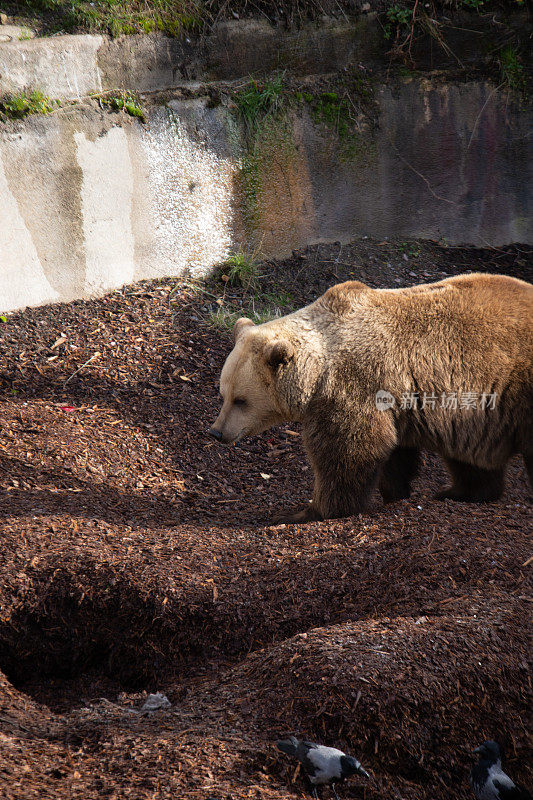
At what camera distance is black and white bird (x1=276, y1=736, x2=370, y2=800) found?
83.8 inches

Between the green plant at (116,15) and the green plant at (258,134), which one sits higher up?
the green plant at (116,15)

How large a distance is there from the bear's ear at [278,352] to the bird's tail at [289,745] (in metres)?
2.23

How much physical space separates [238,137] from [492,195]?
3.15 m

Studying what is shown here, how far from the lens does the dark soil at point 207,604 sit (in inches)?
91.5

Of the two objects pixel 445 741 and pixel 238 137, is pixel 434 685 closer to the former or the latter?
pixel 445 741

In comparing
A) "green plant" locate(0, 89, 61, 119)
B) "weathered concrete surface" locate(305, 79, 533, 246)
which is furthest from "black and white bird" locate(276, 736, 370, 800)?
"weathered concrete surface" locate(305, 79, 533, 246)

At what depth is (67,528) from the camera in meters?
3.91

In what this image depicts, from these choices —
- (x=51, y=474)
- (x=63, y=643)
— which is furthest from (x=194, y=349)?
Result: (x=63, y=643)

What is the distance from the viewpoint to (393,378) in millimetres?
3996

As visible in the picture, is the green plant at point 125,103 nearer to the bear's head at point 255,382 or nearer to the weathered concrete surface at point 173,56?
the weathered concrete surface at point 173,56

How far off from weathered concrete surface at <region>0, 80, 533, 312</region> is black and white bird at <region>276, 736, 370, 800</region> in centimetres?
514

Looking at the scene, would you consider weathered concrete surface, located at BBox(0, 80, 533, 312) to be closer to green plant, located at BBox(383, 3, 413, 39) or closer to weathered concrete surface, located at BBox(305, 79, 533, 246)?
weathered concrete surface, located at BBox(305, 79, 533, 246)

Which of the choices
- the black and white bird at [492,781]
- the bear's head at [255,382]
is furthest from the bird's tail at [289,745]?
the bear's head at [255,382]

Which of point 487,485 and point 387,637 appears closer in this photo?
point 387,637
